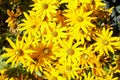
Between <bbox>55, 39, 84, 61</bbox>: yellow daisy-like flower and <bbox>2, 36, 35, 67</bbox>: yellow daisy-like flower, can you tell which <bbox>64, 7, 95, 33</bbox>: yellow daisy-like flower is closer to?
<bbox>55, 39, 84, 61</bbox>: yellow daisy-like flower

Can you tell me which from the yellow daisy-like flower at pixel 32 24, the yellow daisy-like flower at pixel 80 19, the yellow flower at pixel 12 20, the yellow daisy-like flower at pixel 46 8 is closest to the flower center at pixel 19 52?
the yellow daisy-like flower at pixel 32 24

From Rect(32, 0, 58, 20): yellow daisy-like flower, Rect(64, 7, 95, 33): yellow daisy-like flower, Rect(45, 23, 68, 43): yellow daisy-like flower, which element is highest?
Rect(32, 0, 58, 20): yellow daisy-like flower

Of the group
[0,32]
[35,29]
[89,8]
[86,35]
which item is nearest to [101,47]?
[86,35]

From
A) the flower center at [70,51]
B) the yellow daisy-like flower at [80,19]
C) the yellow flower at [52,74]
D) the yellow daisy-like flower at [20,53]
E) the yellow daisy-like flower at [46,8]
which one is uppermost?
the yellow daisy-like flower at [46,8]

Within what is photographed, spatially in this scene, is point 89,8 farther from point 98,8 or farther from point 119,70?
point 119,70

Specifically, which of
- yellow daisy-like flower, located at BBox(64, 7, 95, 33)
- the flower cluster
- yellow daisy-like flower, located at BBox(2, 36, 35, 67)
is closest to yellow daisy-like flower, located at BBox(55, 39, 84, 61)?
the flower cluster

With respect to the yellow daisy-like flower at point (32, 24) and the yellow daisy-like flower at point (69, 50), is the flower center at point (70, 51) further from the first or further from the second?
the yellow daisy-like flower at point (32, 24)
